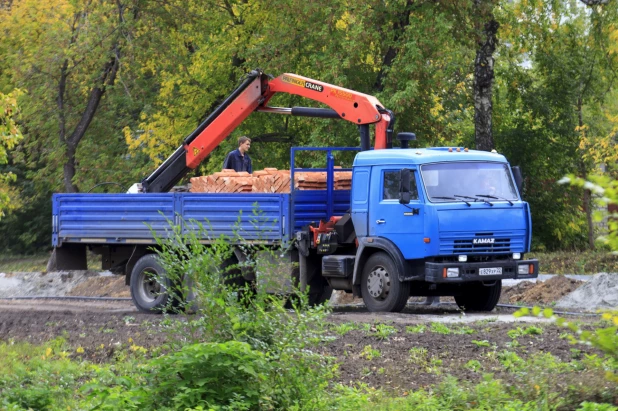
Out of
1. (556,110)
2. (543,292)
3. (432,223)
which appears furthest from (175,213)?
A: (556,110)

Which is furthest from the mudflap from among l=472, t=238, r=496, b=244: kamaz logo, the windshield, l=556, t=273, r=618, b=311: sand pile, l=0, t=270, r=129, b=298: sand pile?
l=556, t=273, r=618, b=311: sand pile

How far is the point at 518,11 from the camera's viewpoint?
1107 inches

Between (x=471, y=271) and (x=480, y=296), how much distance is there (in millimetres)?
1744

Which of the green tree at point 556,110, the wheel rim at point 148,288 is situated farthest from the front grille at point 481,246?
the green tree at point 556,110

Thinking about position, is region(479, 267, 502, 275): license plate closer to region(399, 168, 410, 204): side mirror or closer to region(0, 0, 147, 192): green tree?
region(399, 168, 410, 204): side mirror

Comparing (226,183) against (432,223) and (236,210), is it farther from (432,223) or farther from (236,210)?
(432,223)

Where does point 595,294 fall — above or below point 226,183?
below

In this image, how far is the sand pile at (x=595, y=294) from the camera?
58.8 feet

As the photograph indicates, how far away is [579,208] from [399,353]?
20.8m

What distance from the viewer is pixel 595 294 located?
18.3m

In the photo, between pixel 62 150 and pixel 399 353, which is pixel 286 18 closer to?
pixel 62 150

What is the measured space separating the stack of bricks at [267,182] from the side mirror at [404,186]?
6.79 feet

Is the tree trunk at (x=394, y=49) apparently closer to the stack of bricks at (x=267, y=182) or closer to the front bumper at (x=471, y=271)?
the stack of bricks at (x=267, y=182)

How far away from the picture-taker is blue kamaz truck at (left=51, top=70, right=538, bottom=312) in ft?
50.1
